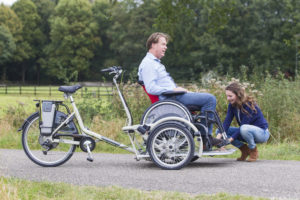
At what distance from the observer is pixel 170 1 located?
22.4m

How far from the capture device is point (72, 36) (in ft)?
195

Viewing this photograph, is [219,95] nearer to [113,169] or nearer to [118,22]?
[113,169]

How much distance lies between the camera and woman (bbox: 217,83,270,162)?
637 cm

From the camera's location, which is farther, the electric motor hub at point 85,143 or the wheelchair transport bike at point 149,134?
the electric motor hub at point 85,143

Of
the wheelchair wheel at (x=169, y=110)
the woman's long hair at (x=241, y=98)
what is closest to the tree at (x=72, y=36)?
the woman's long hair at (x=241, y=98)

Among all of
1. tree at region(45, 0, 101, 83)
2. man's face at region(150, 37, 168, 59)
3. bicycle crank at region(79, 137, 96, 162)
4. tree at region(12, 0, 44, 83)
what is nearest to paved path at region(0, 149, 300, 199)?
bicycle crank at region(79, 137, 96, 162)

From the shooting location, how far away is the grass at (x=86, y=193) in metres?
4.19

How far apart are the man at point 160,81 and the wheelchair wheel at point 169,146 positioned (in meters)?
0.40

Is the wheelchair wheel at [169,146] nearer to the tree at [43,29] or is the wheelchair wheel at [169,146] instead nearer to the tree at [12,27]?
the tree at [12,27]

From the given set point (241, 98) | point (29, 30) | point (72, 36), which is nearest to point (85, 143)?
point (241, 98)

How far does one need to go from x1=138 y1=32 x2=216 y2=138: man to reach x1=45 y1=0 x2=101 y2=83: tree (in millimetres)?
52920

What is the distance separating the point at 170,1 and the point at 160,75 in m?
16.8

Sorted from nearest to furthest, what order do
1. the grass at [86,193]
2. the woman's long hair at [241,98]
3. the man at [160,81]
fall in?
the grass at [86,193] < the man at [160,81] < the woman's long hair at [241,98]

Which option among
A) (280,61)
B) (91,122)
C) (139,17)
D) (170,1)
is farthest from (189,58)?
(91,122)
